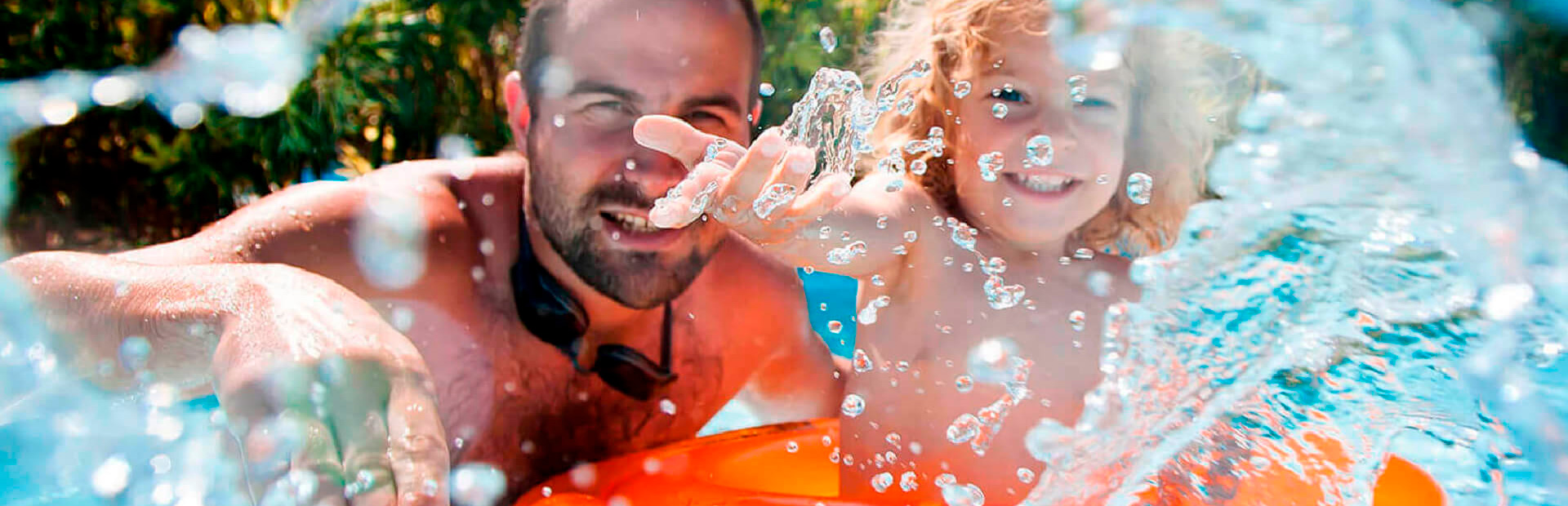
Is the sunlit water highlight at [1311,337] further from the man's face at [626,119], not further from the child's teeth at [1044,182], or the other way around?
the man's face at [626,119]

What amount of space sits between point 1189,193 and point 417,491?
1.52 metres

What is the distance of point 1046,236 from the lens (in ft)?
5.35

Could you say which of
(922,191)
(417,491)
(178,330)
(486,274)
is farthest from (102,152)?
(417,491)

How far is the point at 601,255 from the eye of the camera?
1.88 m

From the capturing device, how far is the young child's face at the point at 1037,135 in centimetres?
154

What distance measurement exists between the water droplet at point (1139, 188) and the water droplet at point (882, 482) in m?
0.63

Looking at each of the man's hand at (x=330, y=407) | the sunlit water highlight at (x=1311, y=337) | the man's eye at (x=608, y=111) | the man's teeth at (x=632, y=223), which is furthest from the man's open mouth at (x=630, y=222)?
the man's hand at (x=330, y=407)

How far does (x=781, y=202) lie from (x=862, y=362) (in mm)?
563

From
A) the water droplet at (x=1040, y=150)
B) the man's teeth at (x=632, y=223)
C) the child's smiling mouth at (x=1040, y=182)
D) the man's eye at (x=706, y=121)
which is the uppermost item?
the water droplet at (x=1040, y=150)

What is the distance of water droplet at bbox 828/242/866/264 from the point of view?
143 cm

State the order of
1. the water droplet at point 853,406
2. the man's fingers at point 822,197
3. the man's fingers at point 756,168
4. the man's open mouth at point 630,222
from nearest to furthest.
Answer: the man's fingers at point 756,168
the man's fingers at point 822,197
the water droplet at point 853,406
the man's open mouth at point 630,222

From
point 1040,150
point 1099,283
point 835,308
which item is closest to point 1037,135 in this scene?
point 1040,150

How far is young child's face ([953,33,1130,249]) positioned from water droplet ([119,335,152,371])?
1144 mm

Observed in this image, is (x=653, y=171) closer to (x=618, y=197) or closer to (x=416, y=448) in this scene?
(x=618, y=197)
